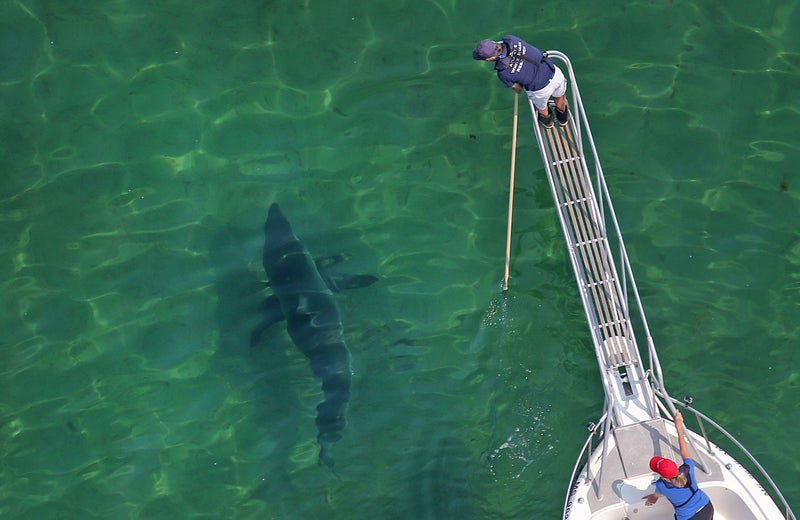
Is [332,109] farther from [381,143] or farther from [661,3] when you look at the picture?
[661,3]

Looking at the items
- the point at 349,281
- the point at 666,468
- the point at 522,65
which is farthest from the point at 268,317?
the point at 666,468

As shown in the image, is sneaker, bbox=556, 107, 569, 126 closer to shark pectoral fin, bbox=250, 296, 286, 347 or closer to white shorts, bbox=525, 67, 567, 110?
white shorts, bbox=525, 67, 567, 110

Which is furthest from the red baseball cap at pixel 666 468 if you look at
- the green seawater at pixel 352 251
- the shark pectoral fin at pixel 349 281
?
the shark pectoral fin at pixel 349 281

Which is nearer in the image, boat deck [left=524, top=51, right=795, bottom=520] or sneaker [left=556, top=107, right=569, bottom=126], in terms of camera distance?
boat deck [left=524, top=51, right=795, bottom=520]

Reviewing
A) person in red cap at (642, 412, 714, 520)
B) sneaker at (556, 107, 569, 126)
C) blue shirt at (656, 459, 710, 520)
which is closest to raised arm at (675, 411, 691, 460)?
person in red cap at (642, 412, 714, 520)

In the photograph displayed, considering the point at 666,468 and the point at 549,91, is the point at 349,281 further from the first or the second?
the point at 666,468

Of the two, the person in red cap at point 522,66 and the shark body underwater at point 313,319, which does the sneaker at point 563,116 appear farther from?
the shark body underwater at point 313,319
